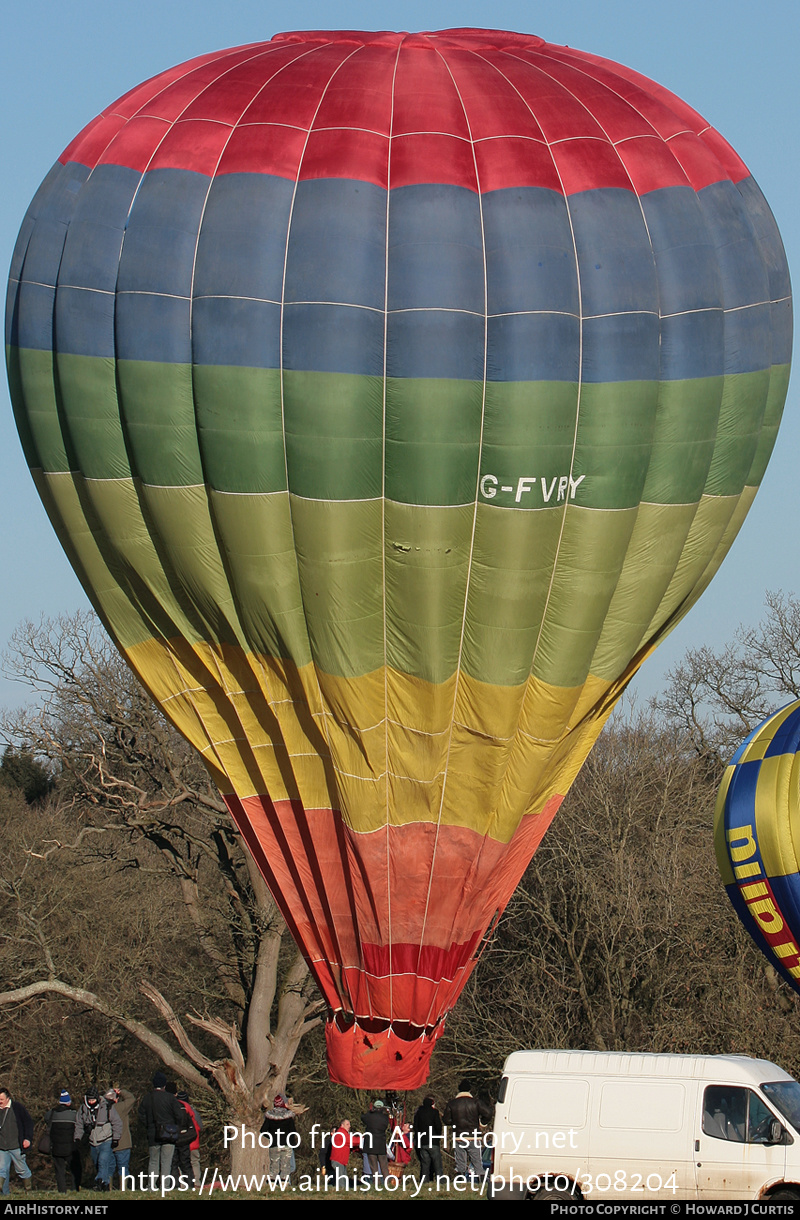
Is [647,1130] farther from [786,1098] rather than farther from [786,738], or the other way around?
[786,738]

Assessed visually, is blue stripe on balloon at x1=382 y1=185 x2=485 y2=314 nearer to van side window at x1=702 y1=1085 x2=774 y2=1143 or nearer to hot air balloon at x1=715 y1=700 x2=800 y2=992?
van side window at x1=702 y1=1085 x2=774 y2=1143

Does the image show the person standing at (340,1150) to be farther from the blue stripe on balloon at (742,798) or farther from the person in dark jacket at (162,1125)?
the blue stripe on balloon at (742,798)

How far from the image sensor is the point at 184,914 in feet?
74.2

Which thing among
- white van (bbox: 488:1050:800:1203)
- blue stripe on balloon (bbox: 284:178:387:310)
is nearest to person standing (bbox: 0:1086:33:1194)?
white van (bbox: 488:1050:800:1203)

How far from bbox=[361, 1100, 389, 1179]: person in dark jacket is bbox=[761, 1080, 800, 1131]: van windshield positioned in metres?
3.02

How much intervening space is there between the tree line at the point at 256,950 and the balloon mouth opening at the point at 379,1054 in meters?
9.77

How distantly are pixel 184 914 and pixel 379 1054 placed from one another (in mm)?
14729

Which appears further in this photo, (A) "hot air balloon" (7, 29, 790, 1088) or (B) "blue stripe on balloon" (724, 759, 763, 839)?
(B) "blue stripe on balloon" (724, 759, 763, 839)

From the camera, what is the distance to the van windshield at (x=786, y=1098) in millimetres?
9734

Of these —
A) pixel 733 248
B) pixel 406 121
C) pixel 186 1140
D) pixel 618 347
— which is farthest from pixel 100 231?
pixel 186 1140

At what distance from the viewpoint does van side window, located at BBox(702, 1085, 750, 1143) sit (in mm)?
9656

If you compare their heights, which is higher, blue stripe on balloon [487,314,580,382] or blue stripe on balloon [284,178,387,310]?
blue stripe on balloon [284,178,387,310]

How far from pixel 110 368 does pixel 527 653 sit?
2934 mm
